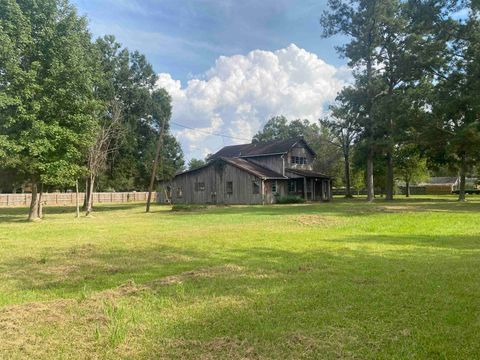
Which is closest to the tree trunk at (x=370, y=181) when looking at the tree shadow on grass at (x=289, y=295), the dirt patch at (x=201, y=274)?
the tree shadow on grass at (x=289, y=295)

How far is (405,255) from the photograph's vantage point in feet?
33.0

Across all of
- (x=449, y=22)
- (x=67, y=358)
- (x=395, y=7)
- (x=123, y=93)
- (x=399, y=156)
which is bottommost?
(x=67, y=358)

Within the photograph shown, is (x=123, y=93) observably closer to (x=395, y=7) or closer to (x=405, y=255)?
(x=395, y=7)

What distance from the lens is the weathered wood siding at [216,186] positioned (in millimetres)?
42250

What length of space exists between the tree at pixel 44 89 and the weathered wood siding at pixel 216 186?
62.5 feet

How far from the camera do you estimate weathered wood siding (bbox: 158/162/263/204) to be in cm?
4225

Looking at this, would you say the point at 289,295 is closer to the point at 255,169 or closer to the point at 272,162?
the point at 255,169

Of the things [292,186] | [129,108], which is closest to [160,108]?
[129,108]

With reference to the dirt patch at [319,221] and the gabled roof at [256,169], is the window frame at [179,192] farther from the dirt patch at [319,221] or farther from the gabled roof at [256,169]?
the dirt patch at [319,221]

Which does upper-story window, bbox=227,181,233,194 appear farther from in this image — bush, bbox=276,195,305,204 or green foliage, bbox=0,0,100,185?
green foliage, bbox=0,0,100,185

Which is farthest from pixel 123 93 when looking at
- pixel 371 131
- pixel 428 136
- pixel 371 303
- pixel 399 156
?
pixel 371 303

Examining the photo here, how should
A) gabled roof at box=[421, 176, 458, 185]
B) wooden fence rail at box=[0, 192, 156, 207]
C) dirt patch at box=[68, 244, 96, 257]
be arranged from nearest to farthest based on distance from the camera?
dirt patch at box=[68, 244, 96, 257], wooden fence rail at box=[0, 192, 156, 207], gabled roof at box=[421, 176, 458, 185]

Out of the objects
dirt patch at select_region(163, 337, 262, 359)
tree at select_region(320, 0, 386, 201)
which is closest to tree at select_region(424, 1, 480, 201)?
tree at select_region(320, 0, 386, 201)

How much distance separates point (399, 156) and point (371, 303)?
49.9 meters
